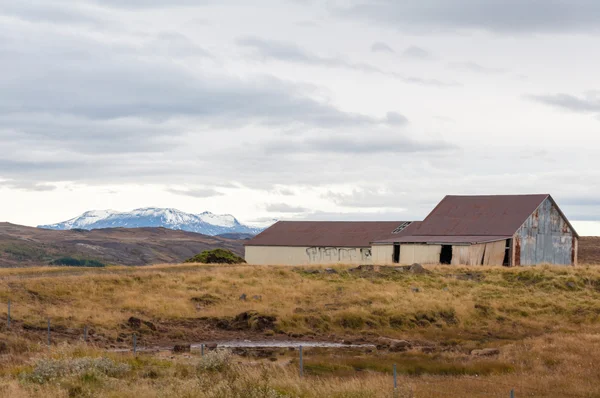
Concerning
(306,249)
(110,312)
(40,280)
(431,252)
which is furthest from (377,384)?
(306,249)

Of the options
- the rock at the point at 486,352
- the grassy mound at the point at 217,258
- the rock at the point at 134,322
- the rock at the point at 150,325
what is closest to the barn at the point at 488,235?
the grassy mound at the point at 217,258

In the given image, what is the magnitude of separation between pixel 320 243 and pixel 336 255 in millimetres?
2018

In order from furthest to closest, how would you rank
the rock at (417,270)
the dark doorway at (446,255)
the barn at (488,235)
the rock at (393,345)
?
the dark doorway at (446,255) < the barn at (488,235) < the rock at (417,270) < the rock at (393,345)

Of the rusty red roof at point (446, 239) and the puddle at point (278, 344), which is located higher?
the rusty red roof at point (446, 239)

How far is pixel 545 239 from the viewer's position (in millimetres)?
62125

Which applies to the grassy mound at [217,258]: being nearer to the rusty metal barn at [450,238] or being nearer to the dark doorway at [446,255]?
the rusty metal barn at [450,238]

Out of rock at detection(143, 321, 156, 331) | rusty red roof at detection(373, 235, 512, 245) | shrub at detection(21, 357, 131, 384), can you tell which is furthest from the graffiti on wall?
shrub at detection(21, 357, 131, 384)

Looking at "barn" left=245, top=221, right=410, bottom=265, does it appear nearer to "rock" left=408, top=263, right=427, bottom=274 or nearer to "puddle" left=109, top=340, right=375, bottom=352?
"rock" left=408, top=263, right=427, bottom=274

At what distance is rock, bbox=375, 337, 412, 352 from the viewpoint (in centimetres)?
2897

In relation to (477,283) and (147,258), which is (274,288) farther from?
(147,258)

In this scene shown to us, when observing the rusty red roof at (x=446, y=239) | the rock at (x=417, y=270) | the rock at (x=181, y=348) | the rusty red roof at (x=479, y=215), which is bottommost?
the rock at (x=181, y=348)

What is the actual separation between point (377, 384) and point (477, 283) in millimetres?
27901

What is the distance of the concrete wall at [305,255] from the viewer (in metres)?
66.1

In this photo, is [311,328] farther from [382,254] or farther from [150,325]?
[382,254]
